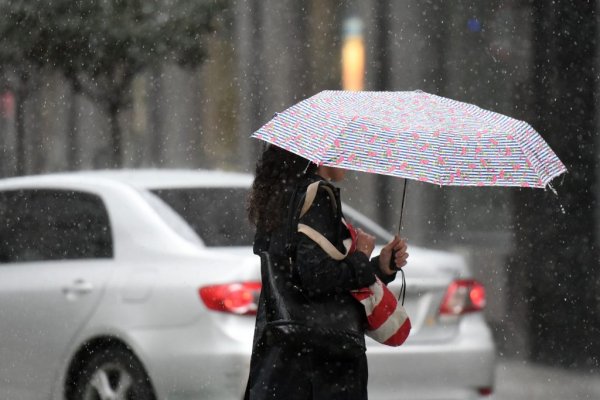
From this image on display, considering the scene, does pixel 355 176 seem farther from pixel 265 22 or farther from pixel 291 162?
pixel 291 162

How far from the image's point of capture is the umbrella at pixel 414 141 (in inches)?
184

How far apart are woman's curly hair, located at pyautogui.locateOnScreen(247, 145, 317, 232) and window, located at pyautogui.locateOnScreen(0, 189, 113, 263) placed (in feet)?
9.24

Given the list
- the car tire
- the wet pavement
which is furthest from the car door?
the wet pavement

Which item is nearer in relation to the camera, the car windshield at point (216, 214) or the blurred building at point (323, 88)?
the car windshield at point (216, 214)

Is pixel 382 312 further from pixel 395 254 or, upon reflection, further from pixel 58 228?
pixel 58 228

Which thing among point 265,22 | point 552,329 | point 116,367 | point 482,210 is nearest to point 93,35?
point 265,22

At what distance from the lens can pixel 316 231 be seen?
4758 mm

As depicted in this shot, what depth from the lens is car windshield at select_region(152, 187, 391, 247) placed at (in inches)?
295

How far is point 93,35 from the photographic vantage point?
13.4 m

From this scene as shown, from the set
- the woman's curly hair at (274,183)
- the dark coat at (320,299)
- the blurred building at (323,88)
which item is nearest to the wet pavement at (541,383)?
the blurred building at (323,88)

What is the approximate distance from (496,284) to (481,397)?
4608 millimetres

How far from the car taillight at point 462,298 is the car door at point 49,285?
158 cm

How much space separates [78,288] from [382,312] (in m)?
2.96

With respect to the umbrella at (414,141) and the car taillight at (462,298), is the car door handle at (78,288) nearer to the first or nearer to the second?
the car taillight at (462,298)
